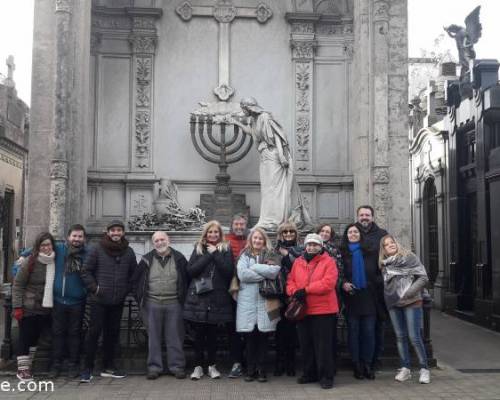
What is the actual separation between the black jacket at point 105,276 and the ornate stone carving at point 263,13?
6.35 m

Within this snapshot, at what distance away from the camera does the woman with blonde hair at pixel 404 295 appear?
6594 mm

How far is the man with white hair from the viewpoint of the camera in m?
6.65

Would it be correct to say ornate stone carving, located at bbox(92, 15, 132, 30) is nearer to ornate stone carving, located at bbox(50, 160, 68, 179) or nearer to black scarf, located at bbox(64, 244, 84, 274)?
ornate stone carving, located at bbox(50, 160, 68, 179)

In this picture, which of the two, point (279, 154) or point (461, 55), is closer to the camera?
point (279, 154)

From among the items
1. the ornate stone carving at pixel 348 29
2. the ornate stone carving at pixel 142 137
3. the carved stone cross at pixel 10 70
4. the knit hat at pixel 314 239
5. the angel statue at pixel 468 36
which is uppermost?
the carved stone cross at pixel 10 70

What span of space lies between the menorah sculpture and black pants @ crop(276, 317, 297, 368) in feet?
13.2

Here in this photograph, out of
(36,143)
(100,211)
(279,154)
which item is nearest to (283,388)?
(279,154)

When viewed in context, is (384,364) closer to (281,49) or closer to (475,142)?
(281,49)

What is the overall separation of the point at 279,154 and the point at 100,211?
3428mm

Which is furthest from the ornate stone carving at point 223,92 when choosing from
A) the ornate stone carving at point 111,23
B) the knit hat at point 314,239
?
the knit hat at point 314,239

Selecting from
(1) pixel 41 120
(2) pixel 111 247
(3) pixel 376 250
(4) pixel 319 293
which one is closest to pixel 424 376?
(3) pixel 376 250

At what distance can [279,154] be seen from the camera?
32.0ft

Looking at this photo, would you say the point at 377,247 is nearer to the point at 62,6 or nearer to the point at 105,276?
the point at 105,276

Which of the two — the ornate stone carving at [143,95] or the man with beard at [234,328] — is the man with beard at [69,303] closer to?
the man with beard at [234,328]
